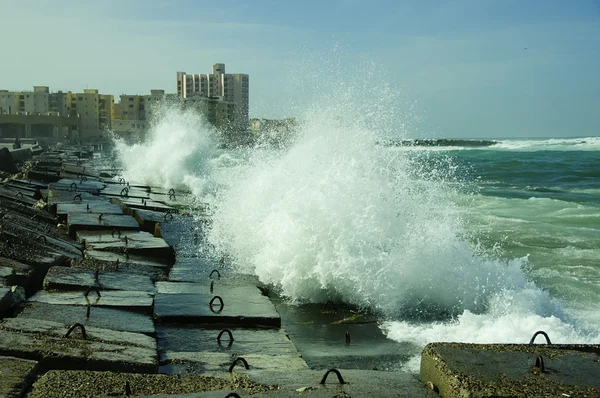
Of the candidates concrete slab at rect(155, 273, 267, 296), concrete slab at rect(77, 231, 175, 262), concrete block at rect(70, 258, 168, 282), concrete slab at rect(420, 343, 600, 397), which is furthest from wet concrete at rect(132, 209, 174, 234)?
concrete slab at rect(420, 343, 600, 397)

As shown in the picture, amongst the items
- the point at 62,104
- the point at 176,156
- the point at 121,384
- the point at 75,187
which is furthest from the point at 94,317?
the point at 62,104

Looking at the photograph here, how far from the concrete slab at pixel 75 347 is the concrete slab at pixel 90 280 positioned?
122 cm

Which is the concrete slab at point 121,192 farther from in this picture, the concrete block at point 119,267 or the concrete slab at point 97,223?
the concrete block at point 119,267

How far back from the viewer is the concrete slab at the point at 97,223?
8.25m

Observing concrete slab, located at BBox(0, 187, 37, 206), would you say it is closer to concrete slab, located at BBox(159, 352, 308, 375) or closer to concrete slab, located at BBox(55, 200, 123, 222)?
concrete slab, located at BBox(55, 200, 123, 222)

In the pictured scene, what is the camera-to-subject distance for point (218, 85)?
91.6 metres

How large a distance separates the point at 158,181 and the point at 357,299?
19826mm

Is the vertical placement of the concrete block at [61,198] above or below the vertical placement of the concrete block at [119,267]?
above

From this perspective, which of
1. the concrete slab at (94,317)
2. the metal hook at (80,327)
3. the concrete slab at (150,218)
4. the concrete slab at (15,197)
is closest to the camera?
the metal hook at (80,327)

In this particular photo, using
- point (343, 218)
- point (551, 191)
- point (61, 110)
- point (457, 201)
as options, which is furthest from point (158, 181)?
point (61, 110)

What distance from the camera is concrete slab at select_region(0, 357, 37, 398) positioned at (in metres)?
2.68

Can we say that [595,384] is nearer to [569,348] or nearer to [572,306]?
[569,348]

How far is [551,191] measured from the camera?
86.4ft

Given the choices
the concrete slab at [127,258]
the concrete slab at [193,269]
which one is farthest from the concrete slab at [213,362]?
the concrete slab at [127,258]
